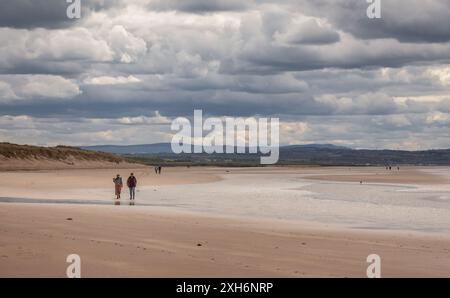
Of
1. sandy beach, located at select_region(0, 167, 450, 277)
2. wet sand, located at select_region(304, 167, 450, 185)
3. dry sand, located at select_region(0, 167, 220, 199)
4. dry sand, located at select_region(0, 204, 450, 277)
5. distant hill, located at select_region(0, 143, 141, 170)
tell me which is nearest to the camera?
dry sand, located at select_region(0, 204, 450, 277)

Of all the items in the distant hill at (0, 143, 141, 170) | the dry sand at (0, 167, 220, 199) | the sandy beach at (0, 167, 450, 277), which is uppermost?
the distant hill at (0, 143, 141, 170)

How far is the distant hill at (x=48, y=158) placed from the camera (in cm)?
11850

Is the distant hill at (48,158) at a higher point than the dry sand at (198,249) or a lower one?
higher

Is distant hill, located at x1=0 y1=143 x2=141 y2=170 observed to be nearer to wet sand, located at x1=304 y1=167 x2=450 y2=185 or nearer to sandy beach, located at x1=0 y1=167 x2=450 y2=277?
wet sand, located at x1=304 y1=167 x2=450 y2=185

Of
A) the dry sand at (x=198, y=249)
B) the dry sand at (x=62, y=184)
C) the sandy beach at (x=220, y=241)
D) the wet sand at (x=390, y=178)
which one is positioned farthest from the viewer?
the wet sand at (x=390, y=178)

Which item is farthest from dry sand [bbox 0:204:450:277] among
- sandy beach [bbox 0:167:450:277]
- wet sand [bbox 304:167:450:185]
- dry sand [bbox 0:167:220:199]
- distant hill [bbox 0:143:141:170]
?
distant hill [bbox 0:143:141:170]

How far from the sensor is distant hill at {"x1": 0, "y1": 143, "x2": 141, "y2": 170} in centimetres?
11850

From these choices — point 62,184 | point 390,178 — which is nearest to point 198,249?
point 62,184

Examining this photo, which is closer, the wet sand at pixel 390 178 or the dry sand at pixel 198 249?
the dry sand at pixel 198 249

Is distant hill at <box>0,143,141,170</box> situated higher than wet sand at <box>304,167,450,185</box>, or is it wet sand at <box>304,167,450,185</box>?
distant hill at <box>0,143,141,170</box>

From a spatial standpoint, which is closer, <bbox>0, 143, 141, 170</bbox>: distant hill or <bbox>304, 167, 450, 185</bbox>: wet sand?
<bbox>304, 167, 450, 185</bbox>: wet sand

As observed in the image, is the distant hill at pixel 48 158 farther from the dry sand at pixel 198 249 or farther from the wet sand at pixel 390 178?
the dry sand at pixel 198 249

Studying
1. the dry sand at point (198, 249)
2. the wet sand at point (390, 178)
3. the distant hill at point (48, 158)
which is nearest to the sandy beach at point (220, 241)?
the dry sand at point (198, 249)
